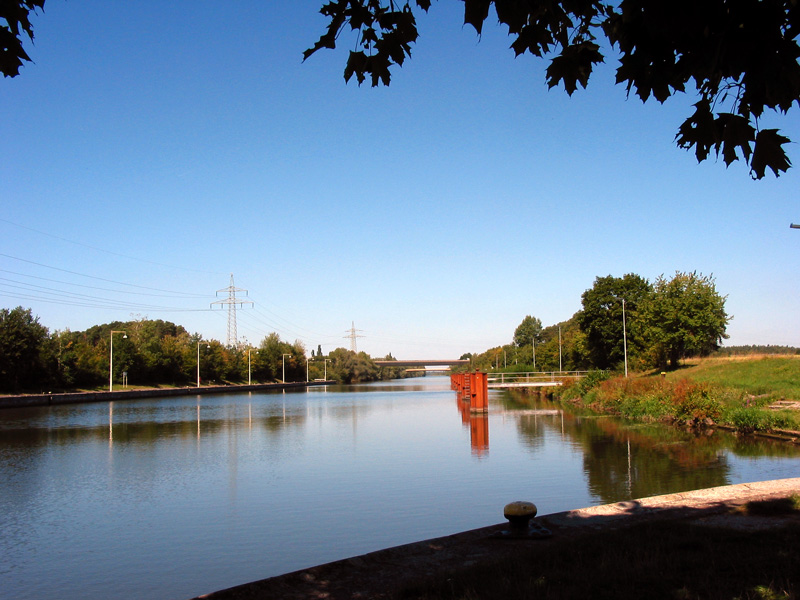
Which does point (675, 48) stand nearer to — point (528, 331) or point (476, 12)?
point (476, 12)

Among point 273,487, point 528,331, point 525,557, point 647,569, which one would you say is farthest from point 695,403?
point 528,331

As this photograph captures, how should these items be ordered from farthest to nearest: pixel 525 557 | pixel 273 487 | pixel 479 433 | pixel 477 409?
pixel 477 409, pixel 479 433, pixel 273 487, pixel 525 557

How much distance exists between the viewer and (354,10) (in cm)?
448

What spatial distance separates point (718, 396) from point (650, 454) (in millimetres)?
9666

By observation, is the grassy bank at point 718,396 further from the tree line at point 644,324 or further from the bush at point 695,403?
the tree line at point 644,324

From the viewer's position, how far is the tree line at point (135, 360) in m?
53.7

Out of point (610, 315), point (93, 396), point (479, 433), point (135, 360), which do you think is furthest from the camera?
point (135, 360)

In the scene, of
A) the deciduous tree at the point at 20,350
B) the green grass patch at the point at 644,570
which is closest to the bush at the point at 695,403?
the green grass patch at the point at 644,570

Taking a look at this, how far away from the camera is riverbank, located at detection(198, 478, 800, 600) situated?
19.8ft

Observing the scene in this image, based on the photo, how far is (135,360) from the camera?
74875mm

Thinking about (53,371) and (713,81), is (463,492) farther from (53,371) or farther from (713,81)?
(53,371)

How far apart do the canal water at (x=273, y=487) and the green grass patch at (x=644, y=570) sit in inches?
162

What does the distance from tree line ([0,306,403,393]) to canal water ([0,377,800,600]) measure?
91.2 ft

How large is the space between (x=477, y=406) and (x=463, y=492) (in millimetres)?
25068
